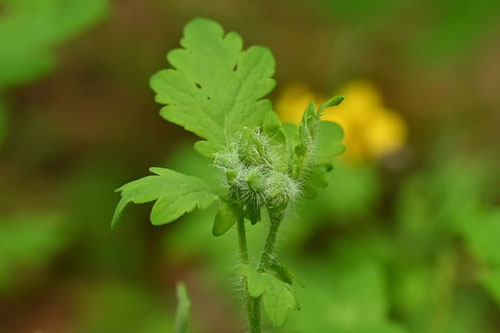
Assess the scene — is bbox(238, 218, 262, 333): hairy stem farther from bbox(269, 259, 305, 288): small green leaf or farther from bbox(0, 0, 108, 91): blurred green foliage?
bbox(0, 0, 108, 91): blurred green foliage

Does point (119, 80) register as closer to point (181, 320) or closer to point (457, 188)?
point (457, 188)

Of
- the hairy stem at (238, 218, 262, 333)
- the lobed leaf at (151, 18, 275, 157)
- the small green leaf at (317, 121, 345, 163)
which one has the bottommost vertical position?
the hairy stem at (238, 218, 262, 333)

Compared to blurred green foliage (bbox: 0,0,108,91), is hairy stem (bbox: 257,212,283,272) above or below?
below

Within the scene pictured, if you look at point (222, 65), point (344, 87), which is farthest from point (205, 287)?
point (222, 65)

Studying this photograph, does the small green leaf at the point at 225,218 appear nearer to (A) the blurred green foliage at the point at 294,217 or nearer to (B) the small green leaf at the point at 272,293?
(B) the small green leaf at the point at 272,293

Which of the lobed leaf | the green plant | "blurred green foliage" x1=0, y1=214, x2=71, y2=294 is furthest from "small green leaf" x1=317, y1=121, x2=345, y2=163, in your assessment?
"blurred green foliage" x1=0, y1=214, x2=71, y2=294

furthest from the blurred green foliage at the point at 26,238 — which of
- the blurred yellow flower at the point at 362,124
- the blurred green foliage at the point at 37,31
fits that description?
the blurred yellow flower at the point at 362,124

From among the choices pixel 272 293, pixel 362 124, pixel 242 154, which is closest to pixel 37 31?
pixel 242 154
